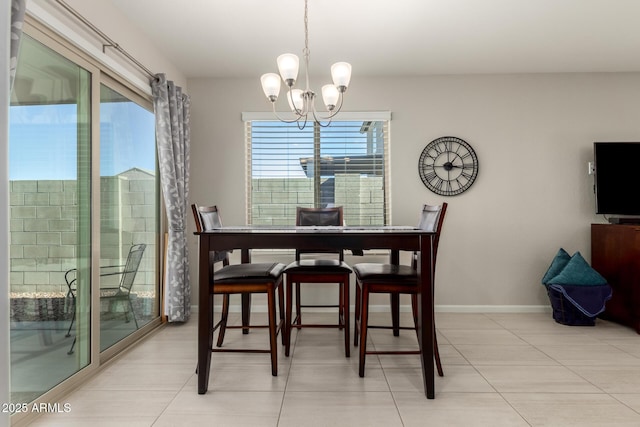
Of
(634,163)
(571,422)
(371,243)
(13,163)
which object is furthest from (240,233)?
(634,163)

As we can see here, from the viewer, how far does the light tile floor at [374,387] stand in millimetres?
1802

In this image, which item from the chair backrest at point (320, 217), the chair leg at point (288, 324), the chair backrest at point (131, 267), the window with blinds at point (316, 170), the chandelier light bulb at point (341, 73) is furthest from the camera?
the window with blinds at point (316, 170)

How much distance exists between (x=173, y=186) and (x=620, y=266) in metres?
3.99

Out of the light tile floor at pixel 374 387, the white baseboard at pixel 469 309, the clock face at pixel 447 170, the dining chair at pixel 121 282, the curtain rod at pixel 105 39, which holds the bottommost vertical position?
the light tile floor at pixel 374 387

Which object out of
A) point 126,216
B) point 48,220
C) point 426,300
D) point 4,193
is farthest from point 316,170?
point 4,193

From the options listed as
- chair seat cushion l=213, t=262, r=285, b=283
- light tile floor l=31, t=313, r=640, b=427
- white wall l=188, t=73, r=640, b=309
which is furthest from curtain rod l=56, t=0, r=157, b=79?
light tile floor l=31, t=313, r=640, b=427

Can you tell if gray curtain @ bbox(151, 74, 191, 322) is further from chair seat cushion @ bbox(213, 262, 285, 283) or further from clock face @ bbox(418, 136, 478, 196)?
clock face @ bbox(418, 136, 478, 196)

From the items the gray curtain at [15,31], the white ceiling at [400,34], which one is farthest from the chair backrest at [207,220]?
the white ceiling at [400,34]

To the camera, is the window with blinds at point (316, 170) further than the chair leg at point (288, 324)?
Yes

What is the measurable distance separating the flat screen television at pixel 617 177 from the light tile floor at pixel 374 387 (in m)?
1.24

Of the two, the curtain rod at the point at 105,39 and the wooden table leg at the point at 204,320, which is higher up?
the curtain rod at the point at 105,39

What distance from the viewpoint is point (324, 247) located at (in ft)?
6.85

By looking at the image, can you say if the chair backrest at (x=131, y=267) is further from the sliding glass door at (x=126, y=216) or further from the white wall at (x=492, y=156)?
the white wall at (x=492, y=156)

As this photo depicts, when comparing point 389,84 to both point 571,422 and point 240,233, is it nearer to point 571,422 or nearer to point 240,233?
point 240,233
